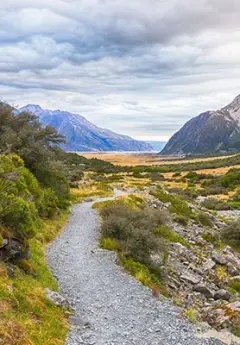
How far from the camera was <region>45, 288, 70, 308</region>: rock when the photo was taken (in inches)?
503

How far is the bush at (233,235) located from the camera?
1262 inches

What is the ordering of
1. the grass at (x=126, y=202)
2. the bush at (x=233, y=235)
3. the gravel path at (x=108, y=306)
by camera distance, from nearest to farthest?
the gravel path at (x=108, y=306) < the bush at (x=233, y=235) < the grass at (x=126, y=202)

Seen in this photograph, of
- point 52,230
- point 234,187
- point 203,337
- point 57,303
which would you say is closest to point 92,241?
point 52,230

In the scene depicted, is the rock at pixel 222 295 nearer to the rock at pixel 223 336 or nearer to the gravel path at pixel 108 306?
the gravel path at pixel 108 306

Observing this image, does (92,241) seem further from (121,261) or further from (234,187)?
(234,187)

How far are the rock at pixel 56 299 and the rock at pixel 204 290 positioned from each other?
27.0 ft

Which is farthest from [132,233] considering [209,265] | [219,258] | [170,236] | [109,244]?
[219,258]

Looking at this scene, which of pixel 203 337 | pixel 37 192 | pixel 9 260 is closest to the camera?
pixel 203 337

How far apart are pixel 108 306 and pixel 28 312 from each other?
3.40 metres

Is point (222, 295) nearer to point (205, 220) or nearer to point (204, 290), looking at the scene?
point (204, 290)

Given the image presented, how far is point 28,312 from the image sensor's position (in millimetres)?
11227

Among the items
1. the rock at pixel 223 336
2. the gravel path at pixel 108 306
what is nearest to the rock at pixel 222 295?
the gravel path at pixel 108 306

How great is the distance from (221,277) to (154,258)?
4.57 meters

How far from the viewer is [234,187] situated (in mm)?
74375
